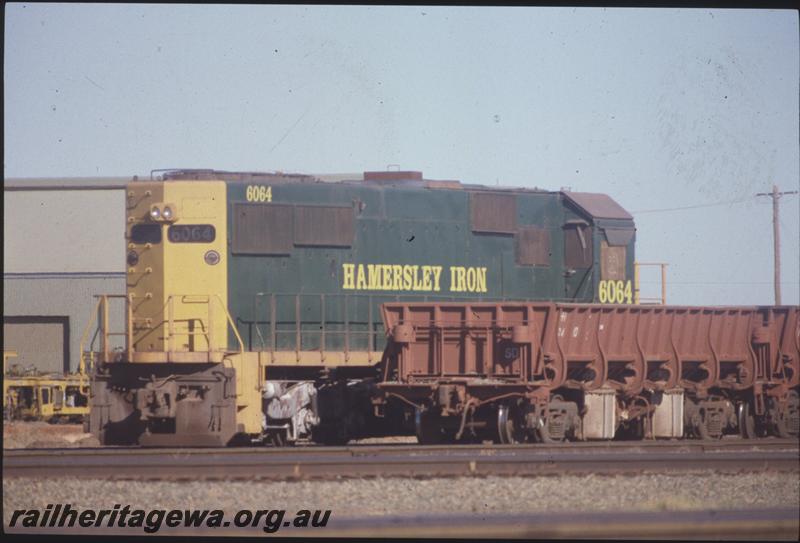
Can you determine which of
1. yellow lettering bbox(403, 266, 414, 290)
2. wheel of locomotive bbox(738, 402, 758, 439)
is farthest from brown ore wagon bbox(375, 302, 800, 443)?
yellow lettering bbox(403, 266, 414, 290)

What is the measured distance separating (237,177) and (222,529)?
806 cm

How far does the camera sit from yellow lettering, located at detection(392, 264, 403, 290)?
1487cm

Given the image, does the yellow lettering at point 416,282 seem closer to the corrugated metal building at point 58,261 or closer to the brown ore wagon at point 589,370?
the brown ore wagon at point 589,370

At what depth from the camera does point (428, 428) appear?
13.9 metres

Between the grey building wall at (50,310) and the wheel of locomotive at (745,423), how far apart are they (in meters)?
24.8

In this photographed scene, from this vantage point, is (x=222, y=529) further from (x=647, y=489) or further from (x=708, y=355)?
(x=708, y=355)

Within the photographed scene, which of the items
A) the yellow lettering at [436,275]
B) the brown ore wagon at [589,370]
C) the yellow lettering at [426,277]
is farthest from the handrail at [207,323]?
the yellow lettering at [436,275]

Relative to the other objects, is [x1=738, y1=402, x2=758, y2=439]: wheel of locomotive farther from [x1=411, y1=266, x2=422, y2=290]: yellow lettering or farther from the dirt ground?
the dirt ground

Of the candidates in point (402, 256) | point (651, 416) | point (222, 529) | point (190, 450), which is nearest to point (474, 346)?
point (402, 256)

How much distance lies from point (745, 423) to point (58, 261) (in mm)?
29116

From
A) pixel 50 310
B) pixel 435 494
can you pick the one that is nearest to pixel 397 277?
pixel 435 494

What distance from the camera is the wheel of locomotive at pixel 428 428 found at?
13.8 m

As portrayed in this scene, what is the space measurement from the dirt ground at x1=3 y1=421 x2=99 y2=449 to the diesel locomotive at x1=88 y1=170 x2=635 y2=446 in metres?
4.60

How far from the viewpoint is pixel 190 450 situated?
12266mm
